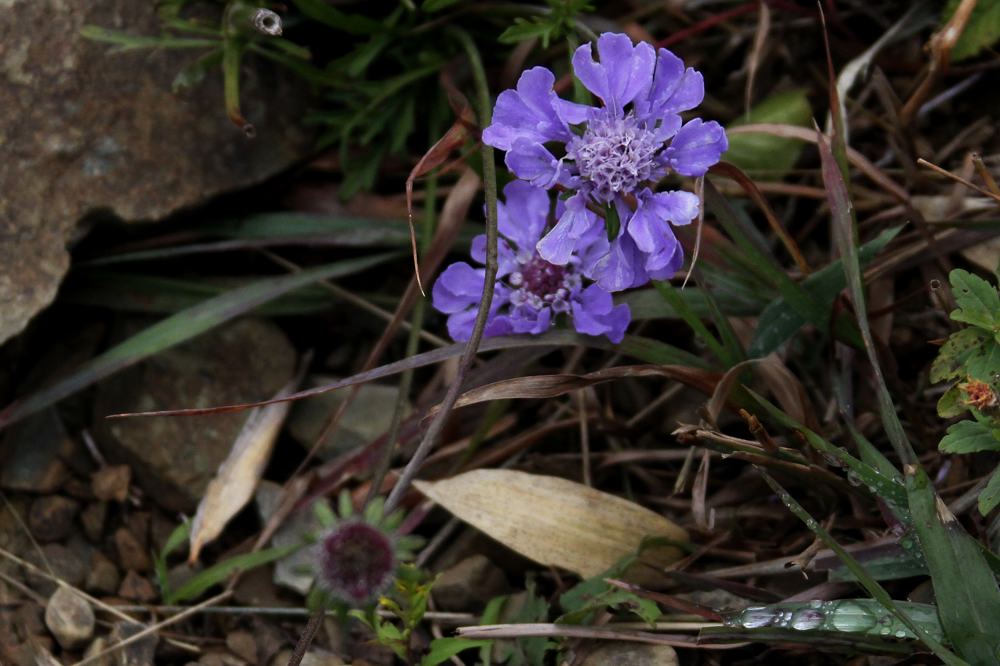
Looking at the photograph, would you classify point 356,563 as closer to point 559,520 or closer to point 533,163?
point 559,520

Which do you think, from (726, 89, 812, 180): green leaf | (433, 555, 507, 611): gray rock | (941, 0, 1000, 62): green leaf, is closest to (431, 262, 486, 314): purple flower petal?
(433, 555, 507, 611): gray rock

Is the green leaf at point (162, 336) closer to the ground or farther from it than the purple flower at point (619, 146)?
closer to the ground

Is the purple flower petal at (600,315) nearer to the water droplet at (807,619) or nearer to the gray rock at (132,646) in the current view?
the water droplet at (807,619)

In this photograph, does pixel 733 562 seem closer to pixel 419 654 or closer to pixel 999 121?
pixel 419 654

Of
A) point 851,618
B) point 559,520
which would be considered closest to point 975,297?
point 851,618

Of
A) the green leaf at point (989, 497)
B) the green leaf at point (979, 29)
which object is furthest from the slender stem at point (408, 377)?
the green leaf at point (979, 29)

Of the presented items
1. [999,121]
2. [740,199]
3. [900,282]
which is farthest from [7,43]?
A: [999,121]
